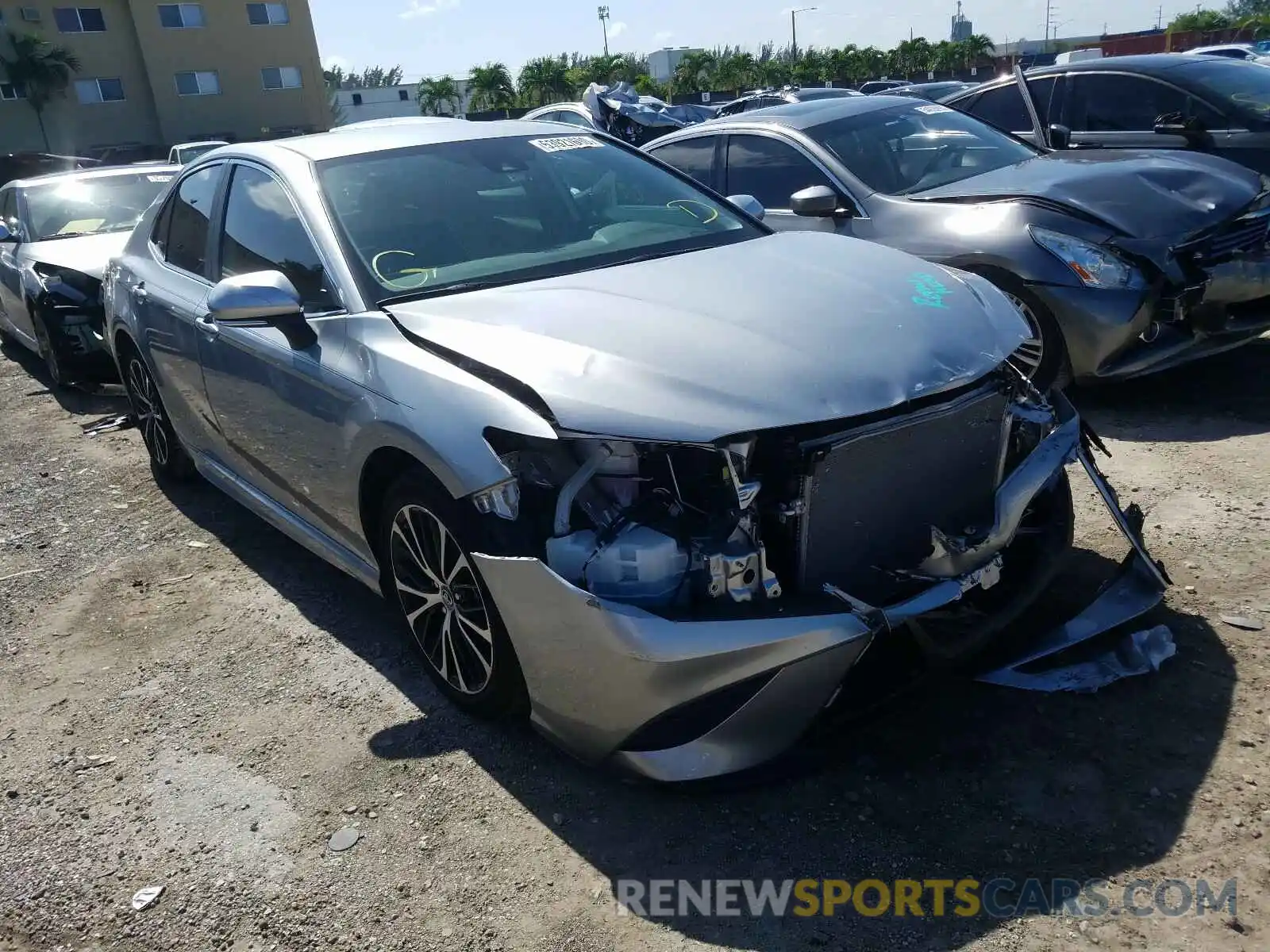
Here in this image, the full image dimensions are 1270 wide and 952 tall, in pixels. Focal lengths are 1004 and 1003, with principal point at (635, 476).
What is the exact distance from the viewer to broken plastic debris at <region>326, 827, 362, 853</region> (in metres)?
2.61

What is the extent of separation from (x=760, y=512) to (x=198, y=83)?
1813 inches

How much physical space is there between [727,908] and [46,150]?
4645cm

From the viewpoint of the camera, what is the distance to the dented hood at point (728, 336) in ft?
7.82

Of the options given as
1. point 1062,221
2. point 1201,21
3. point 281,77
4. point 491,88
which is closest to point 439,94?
point 491,88

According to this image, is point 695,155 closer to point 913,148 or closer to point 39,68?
point 913,148

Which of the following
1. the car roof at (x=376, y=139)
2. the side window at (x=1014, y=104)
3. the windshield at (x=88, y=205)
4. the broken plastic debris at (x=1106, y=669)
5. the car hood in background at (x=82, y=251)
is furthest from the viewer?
the windshield at (x=88, y=205)

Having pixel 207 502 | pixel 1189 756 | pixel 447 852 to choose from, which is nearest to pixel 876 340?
pixel 1189 756

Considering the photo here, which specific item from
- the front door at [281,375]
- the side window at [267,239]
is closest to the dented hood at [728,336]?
the front door at [281,375]

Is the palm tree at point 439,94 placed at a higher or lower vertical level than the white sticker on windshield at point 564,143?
higher

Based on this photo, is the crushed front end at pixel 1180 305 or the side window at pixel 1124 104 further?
the side window at pixel 1124 104

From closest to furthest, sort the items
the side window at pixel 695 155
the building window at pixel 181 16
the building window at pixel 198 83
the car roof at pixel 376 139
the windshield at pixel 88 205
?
the car roof at pixel 376 139, the side window at pixel 695 155, the windshield at pixel 88 205, the building window at pixel 181 16, the building window at pixel 198 83

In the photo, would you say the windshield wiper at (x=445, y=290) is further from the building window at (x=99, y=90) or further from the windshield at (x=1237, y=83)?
the building window at (x=99, y=90)

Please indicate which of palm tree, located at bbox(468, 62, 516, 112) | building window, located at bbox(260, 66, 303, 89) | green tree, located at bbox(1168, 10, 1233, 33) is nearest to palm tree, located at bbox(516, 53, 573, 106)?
palm tree, located at bbox(468, 62, 516, 112)

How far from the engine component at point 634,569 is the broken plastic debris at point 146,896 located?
1.31 m
